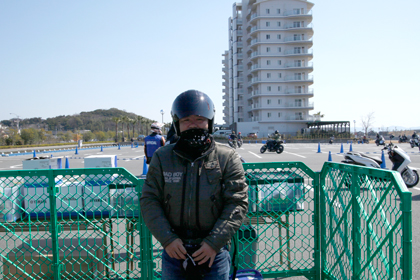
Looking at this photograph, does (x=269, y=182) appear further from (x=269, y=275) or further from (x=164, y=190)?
(x=164, y=190)

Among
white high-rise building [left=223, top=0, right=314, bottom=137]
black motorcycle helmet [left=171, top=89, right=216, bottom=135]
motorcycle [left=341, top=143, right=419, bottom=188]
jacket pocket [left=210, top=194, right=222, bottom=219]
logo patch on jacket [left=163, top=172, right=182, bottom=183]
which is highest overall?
white high-rise building [left=223, top=0, right=314, bottom=137]

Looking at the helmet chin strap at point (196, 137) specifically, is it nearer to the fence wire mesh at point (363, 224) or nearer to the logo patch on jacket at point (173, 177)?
the logo patch on jacket at point (173, 177)

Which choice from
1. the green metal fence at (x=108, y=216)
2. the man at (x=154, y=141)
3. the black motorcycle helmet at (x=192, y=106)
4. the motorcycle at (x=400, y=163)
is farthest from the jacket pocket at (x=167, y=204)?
the motorcycle at (x=400, y=163)

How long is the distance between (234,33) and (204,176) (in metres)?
78.8

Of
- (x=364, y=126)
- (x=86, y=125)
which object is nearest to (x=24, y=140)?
(x=364, y=126)

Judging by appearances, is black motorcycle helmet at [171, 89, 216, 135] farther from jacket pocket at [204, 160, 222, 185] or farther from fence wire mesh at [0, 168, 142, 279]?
fence wire mesh at [0, 168, 142, 279]

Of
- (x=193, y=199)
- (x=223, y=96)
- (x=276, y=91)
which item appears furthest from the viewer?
(x=223, y=96)

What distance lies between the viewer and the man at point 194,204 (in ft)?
5.79

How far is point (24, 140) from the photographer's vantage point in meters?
53.0

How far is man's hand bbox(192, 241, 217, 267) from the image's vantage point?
1.73 metres

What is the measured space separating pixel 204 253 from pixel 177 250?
16 cm

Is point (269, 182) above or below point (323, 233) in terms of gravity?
above

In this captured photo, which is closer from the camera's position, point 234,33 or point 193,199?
point 193,199

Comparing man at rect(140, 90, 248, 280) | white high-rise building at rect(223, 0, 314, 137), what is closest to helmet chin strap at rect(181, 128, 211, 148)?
man at rect(140, 90, 248, 280)
